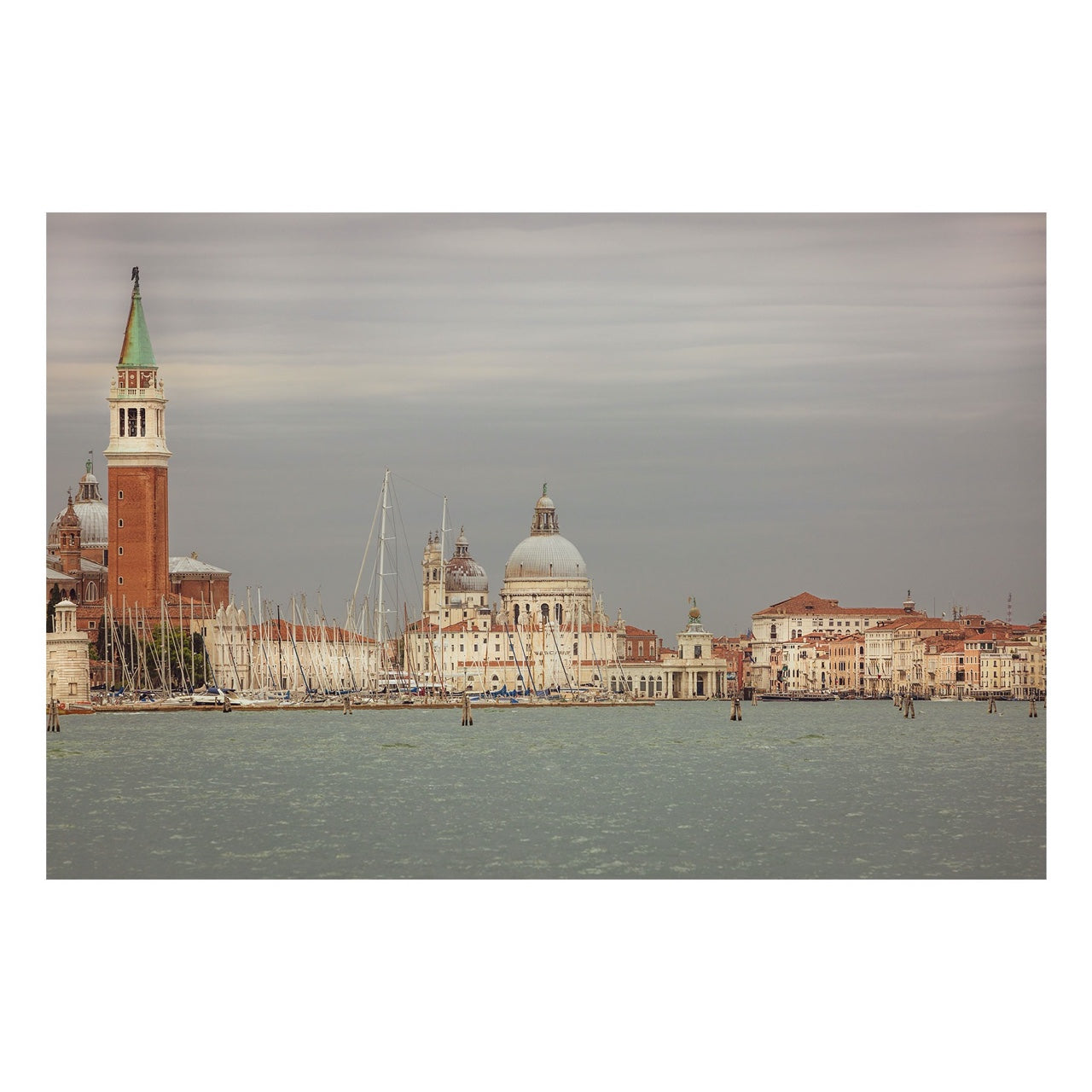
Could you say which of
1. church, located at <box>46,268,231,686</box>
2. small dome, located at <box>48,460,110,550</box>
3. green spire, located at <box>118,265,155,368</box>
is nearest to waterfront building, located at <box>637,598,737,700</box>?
small dome, located at <box>48,460,110,550</box>

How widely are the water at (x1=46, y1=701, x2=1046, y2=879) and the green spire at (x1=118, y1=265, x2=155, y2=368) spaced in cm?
278

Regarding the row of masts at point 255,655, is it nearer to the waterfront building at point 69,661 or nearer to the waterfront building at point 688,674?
the waterfront building at point 69,661

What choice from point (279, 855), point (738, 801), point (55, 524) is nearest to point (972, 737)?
point (738, 801)

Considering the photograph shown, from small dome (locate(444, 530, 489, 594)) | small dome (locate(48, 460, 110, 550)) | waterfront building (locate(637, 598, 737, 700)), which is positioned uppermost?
small dome (locate(48, 460, 110, 550))

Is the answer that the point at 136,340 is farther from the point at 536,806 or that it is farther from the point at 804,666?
the point at 804,666

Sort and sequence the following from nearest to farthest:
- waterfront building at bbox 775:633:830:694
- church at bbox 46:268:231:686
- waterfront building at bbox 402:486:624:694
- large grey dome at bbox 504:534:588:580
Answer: church at bbox 46:268:231:686
waterfront building at bbox 775:633:830:694
waterfront building at bbox 402:486:624:694
large grey dome at bbox 504:534:588:580

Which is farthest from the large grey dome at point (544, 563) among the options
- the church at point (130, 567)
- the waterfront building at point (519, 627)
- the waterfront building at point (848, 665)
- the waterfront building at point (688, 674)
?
the church at point (130, 567)

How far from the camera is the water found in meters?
9.78

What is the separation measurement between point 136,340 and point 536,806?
4.16 metres

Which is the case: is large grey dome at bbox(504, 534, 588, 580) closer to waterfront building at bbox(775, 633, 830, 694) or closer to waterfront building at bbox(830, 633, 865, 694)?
waterfront building at bbox(775, 633, 830, 694)

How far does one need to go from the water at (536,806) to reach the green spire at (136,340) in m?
2.78

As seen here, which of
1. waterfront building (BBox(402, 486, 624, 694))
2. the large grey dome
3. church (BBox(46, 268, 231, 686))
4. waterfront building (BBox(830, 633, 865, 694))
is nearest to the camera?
church (BBox(46, 268, 231, 686))

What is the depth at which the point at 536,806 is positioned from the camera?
12.9m

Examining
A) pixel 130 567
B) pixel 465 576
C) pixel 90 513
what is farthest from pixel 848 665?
pixel 130 567
